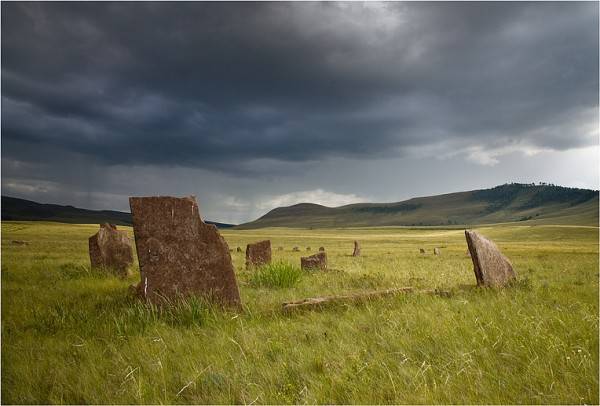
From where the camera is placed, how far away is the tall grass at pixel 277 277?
1045 centimetres

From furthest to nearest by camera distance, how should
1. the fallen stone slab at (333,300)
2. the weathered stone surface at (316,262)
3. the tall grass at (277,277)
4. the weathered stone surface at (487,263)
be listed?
1. the weathered stone surface at (316,262)
2. the tall grass at (277,277)
3. the weathered stone surface at (487,263)
4. the fallen stone slab at (333,300)

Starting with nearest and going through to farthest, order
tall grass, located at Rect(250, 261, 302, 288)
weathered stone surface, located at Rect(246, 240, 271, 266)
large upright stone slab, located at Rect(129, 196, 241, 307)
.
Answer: large upright stone slab, located at Rect(129, 196, 241, 307) < tall grass, located at Rect(250, 261, 302, 288) < weathered stone surface, located at Rect(246, 240, 271, 266)

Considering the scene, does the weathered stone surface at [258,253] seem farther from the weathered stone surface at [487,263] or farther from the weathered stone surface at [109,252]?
the weathered stone surface at [487,263]

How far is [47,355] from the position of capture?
5.12 meters

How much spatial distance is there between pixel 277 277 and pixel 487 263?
5.36 metres

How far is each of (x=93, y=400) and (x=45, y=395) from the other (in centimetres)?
67

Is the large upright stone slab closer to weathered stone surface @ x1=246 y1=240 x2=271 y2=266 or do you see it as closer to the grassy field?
the grassy field

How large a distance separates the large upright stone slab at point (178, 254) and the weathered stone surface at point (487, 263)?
19.5 ft

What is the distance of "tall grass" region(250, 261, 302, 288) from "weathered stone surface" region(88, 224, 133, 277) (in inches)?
218

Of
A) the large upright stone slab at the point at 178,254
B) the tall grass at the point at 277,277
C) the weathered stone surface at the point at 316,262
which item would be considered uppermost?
the large upright stone slab at the point at 178,254

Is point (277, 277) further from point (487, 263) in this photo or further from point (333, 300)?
point (487, 263)

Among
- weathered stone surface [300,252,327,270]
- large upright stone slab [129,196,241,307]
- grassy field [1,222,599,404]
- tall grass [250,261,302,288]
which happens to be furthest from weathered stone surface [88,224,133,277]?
large upright stone slab [129,196,241,307]

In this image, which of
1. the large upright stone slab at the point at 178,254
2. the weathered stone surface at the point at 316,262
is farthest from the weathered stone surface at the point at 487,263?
the weathered stone surface at the point at 316,262

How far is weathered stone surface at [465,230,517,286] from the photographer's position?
9.43 meters
